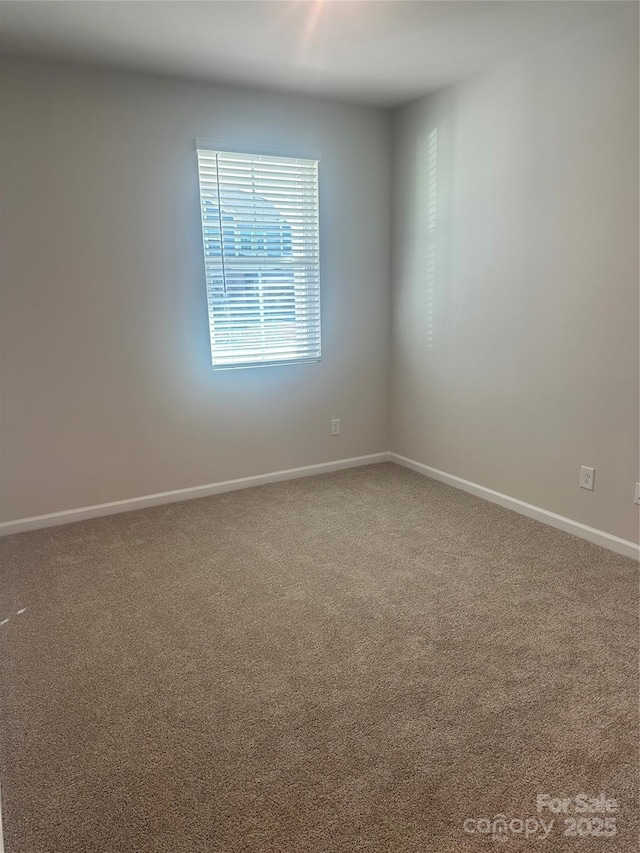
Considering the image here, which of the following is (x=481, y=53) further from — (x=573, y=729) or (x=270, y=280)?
(x=573, y=729)

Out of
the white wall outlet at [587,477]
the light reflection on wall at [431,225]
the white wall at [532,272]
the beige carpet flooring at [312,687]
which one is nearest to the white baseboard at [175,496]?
the beige carpet flooring at [312,687]

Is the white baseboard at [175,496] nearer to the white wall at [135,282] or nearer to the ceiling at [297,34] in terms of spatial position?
the white wall at [135,282]

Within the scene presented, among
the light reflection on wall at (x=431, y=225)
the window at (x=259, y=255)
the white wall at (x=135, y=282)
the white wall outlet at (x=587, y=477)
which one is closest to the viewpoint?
the white wall outlet at (x=587, y=477)

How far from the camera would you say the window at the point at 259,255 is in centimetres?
347

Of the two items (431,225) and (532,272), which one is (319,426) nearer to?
(431,225)

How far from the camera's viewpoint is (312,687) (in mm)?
1899

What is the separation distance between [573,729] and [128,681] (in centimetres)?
147

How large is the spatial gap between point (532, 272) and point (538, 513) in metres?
1.36

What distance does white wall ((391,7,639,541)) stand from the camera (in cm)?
262

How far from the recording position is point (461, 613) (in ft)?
7.59

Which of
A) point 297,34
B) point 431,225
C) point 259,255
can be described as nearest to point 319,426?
point 259,255

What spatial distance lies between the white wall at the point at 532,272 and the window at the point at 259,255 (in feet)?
2.44

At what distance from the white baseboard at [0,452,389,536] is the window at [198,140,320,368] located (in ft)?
2.66

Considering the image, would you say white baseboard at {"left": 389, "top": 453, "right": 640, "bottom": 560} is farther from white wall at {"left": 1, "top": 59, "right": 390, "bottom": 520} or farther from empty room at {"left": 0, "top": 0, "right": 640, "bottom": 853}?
white wall at {"left": 1, "top": 59, "right": 390, "bottom": 520}
